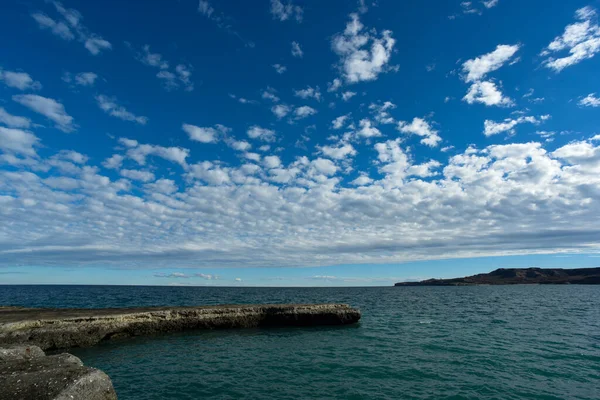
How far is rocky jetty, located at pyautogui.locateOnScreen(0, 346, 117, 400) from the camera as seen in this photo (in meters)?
8.99

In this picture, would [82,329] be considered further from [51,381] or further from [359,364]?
[359,364]

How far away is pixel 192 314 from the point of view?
109ft

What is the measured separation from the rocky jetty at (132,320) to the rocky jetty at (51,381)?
21.8 feet

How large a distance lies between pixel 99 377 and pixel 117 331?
2096 centimetres

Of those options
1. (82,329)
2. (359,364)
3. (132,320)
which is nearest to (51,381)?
(359,364)

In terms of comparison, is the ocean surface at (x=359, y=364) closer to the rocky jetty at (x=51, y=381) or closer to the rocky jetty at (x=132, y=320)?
the rocky jetty at (x=132, y=320)

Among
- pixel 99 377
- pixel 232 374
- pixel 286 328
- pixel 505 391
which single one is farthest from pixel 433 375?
pixel 286 328

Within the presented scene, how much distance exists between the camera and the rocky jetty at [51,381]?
8992 millimetres

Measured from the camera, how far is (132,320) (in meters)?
29.5

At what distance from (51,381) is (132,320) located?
22.2 m

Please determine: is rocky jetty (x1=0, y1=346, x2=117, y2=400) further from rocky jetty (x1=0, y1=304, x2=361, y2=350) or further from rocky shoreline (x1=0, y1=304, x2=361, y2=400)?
rocky jetty (x1=0, y1=304, x2=361, y2=350)

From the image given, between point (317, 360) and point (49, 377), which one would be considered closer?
point (49, 377)

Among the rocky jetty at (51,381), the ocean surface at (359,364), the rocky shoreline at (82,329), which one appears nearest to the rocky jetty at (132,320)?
the rocky shoreline at (82,329)

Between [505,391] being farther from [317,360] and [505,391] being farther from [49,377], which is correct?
[49,377]
